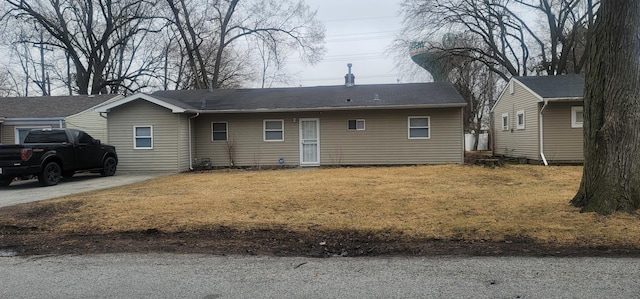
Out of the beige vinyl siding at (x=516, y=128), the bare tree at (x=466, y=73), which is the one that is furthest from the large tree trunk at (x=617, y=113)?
the bare tree at (x=466, y=73)

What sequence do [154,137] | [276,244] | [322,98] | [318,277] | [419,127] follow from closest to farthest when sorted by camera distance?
[318,277] < [276,244] < [154,137] < [419,127] < [322,98]

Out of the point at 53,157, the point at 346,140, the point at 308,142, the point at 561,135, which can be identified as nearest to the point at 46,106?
the point at 53,157

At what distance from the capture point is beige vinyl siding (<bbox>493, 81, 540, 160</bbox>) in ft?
55.2

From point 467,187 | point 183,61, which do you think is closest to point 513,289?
point 467,187

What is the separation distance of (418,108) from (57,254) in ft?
44.6

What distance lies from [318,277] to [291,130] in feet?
44.1

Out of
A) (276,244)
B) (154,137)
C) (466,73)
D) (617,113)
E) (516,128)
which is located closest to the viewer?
(276,244)

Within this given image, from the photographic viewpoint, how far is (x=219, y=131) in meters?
17.7

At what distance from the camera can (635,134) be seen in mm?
6523

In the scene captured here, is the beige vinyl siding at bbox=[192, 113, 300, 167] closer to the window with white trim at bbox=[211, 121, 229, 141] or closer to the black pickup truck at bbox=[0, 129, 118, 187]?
the window with white trim at bbox=[211, 121, 229, 141]

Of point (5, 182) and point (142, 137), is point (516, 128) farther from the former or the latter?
point (5, 182)

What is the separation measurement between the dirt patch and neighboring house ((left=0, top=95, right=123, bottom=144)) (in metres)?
13.9

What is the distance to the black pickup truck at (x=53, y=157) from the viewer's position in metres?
11.7

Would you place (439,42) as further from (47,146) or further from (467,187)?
(47,146)
